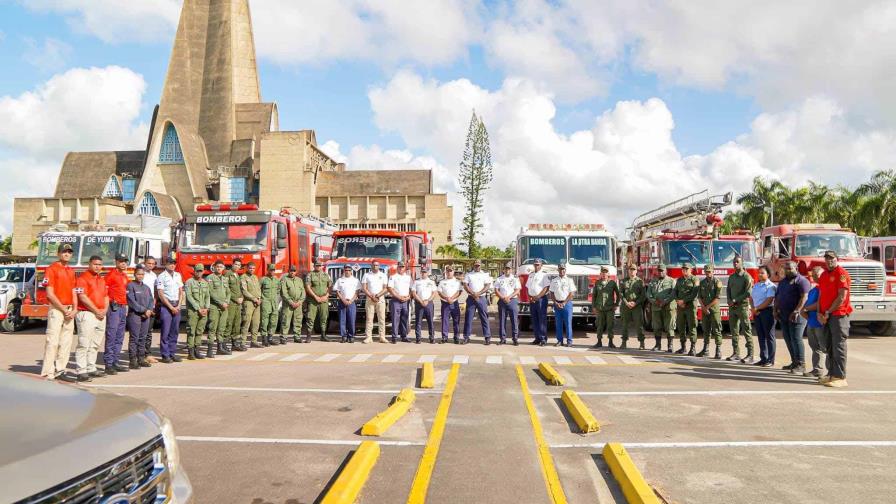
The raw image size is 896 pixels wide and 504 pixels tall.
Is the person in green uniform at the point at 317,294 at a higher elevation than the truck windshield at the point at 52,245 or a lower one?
lower

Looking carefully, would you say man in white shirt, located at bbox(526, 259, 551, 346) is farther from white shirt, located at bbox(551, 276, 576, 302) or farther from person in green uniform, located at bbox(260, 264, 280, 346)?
person in green uniform, located at bbox(260, 264, 280, 346)

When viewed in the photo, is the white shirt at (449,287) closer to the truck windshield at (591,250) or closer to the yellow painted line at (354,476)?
the truck windshield at (591,250)

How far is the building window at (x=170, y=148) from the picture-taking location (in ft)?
240

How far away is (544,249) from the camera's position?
1738 centimetres

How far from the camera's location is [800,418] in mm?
7359

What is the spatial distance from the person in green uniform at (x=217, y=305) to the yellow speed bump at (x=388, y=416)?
6014mm

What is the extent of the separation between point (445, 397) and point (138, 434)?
547 centimetres

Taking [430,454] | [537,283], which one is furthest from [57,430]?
[537,283]

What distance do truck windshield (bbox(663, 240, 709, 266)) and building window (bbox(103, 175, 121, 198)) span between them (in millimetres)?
77557

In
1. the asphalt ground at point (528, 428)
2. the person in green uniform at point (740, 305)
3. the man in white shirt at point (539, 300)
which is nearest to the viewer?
the asphalt ground at point (528, 428)

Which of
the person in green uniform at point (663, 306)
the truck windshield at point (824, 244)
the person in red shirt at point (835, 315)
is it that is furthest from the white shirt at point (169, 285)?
the truck windshield at point (824, 244)

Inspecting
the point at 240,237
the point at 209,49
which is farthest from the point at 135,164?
the point at 240,237

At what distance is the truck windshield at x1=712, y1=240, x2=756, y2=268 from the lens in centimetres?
1658

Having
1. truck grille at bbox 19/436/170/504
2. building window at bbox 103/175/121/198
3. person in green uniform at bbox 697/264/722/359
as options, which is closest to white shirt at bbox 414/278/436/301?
person in green uniform at bbox 697/264/722/359
